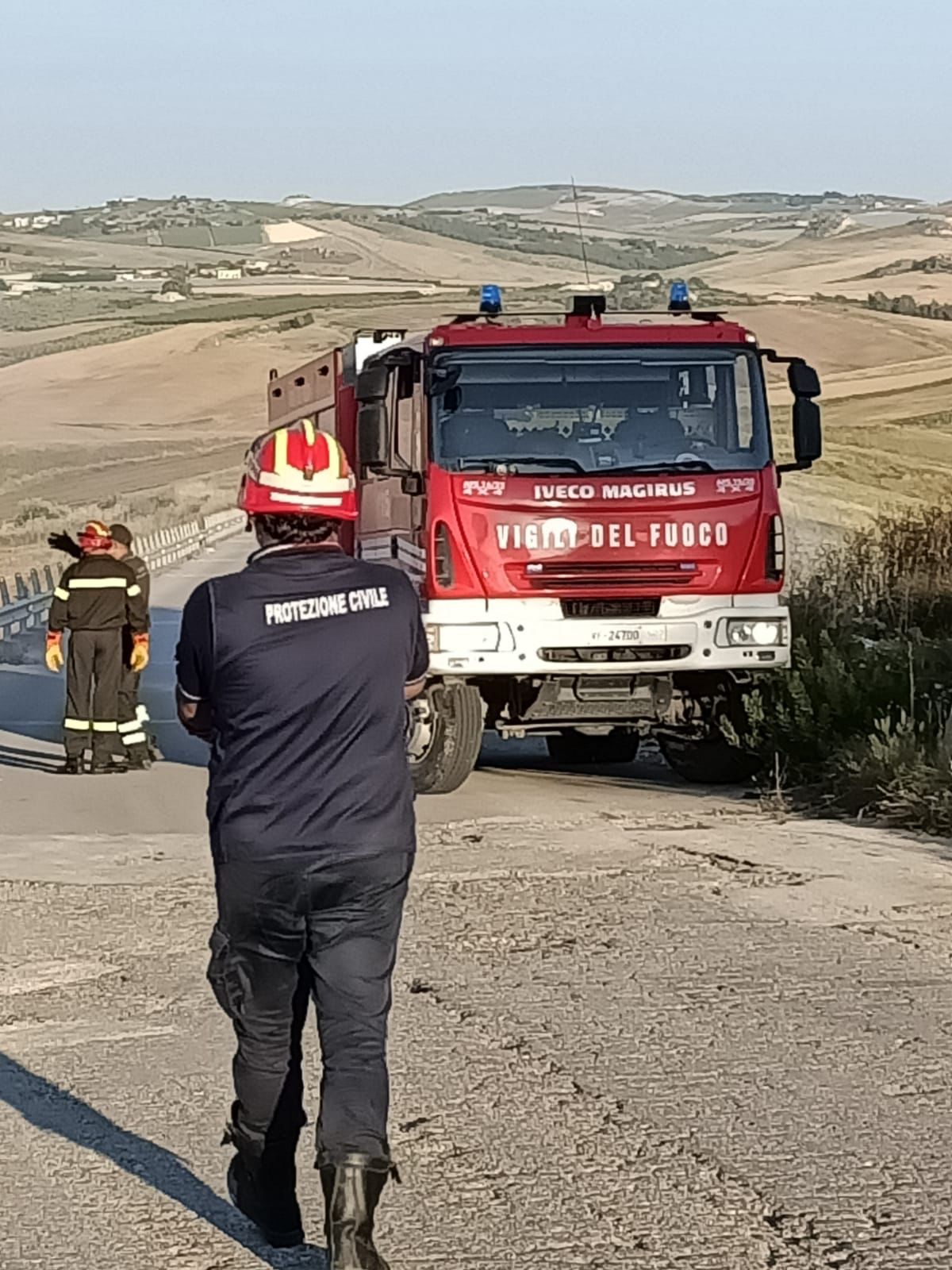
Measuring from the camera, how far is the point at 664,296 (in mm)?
21500

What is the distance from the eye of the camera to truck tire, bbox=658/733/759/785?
13.7m

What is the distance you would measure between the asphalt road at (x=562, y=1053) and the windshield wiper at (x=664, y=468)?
215 cm

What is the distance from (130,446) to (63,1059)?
282 ft

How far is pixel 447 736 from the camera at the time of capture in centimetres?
1286

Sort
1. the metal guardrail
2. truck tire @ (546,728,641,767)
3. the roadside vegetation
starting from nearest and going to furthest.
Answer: the roadside vegetation → truck tire @ (546,728,641,767) → the metal guardrail

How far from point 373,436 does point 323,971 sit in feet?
26.0

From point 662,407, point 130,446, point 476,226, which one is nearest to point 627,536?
point 662,407

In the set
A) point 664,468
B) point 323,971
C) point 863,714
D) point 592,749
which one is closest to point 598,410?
point 664,468

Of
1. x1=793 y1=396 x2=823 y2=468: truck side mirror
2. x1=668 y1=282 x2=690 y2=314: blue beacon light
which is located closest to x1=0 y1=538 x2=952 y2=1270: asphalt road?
x1=793 y1=396 x2=823 y2=468: truck side mirror

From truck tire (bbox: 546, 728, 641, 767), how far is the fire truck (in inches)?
85.4

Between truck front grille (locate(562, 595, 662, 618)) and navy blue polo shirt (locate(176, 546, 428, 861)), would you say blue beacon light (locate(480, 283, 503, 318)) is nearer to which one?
truck front grille (locate(562, 595, 662, 618))

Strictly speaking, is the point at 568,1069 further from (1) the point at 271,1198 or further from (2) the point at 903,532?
(2) the point at 903,532

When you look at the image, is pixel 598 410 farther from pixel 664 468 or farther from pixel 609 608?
pixel 609 608

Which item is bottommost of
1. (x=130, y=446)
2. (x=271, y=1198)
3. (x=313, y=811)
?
(x=130, y=446)
